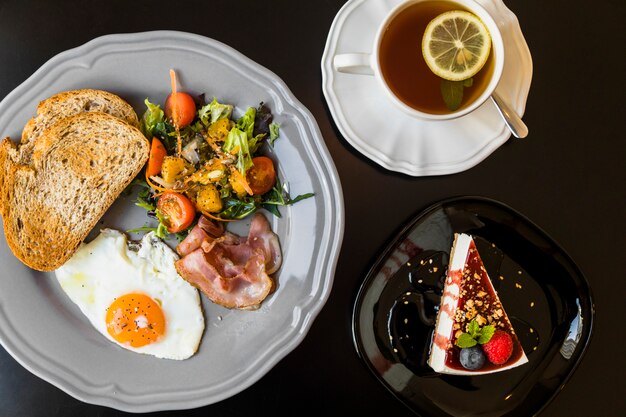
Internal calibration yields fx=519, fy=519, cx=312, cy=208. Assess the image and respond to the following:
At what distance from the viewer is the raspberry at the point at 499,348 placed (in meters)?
1.71

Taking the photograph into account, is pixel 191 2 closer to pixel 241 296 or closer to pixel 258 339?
pixel 241 296

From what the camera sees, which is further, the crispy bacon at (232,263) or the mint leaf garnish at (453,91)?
the crispy bacon at (232,263)

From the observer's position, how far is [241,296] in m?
1.74

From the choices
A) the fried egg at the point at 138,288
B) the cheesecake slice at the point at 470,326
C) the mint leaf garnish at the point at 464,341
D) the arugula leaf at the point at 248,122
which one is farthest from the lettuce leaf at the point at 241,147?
the mint leaf garnish at the point at 464,341

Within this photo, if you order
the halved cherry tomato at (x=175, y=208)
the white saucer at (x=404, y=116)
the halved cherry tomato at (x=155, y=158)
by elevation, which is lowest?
the halved cherry tomato at (x=175, y=208)

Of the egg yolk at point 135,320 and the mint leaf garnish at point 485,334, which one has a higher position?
the mint leaf garnish at point 485,334

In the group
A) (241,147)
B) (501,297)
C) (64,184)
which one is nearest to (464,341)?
(501,297)

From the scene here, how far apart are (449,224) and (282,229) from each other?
569 millimetres

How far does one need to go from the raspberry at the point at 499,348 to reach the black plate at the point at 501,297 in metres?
0.09

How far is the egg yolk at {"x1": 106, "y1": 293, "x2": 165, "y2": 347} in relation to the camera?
1.71m

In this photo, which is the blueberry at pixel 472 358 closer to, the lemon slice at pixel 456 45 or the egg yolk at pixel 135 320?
the lemon slice at pixel 456 45

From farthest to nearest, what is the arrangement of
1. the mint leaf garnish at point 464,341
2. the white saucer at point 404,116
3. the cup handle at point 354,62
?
the mint leaf garnish at point 464,341
the white saucer at point 404,116
the cup handle at point 354,62

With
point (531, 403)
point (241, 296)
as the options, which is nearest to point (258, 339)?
point (241, 296)

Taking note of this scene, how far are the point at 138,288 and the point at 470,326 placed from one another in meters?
1.13
